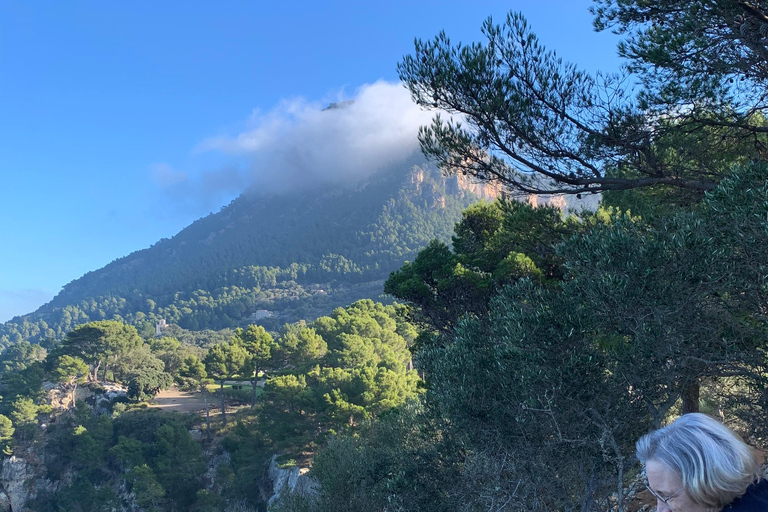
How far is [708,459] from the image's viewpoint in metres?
1.32

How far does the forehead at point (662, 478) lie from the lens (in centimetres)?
137

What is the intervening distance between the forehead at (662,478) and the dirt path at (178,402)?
35.6 metres

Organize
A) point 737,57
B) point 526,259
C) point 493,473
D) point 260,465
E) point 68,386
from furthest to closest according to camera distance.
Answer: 1. point 68,386
2. point 260,465
3. point 526,259
4. point 493,473
5. point 737,57

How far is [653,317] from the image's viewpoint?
4.20m

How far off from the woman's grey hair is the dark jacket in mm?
15

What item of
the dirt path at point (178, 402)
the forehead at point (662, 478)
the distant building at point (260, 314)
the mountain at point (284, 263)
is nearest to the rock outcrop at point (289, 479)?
the dirt path at point (178, 402)

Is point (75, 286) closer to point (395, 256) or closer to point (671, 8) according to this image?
point (395, 256)

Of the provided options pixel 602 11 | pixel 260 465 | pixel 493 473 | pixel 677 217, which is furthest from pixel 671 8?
pixel 260 465

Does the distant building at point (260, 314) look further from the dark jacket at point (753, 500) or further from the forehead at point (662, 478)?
the dark jacket at point (753, 500)

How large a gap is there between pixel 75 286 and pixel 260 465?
194 m

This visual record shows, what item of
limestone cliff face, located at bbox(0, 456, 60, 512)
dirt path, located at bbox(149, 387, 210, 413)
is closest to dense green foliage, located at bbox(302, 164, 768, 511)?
dirt path, located at bbox(149, 387, 210, 413)

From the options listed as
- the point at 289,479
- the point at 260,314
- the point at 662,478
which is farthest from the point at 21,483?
the point at 260,314

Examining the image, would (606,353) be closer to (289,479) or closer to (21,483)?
(289,479)

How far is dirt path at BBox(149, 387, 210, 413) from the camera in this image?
3310 cm
